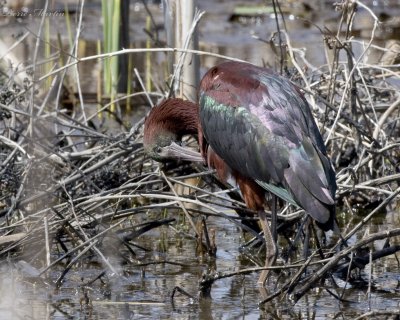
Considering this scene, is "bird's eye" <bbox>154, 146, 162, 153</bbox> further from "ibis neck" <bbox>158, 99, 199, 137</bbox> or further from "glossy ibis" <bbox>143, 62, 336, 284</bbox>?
"ibis neck" <bbox>158, 99, 199, 137</bbox>

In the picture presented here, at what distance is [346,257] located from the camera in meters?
5.30

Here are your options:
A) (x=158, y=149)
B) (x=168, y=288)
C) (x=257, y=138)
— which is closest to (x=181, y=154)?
(x=158, y=149)

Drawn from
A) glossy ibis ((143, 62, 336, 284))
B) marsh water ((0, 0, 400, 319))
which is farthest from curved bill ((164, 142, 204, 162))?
marsh water ((0, 0, 400, 319))

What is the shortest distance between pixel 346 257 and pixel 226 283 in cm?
61

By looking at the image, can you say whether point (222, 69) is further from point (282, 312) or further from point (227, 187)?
point (282, 312)

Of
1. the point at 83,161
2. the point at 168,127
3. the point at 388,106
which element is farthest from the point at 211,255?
the point at 388,106

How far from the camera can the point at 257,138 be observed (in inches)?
215

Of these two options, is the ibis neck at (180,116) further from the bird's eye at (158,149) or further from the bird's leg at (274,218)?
the bird's leg at (274,218)

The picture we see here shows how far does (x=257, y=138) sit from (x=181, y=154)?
0.64 m

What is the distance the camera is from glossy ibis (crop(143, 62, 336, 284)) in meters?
5.23

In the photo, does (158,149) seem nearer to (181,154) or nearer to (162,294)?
(181,154)

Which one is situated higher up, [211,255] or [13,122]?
[13,122]

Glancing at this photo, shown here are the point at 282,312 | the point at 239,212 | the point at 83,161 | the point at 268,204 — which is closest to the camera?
the point at 282,312

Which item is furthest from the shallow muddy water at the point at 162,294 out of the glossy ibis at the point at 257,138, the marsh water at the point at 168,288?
the glossy ibis at the point at 257,138
